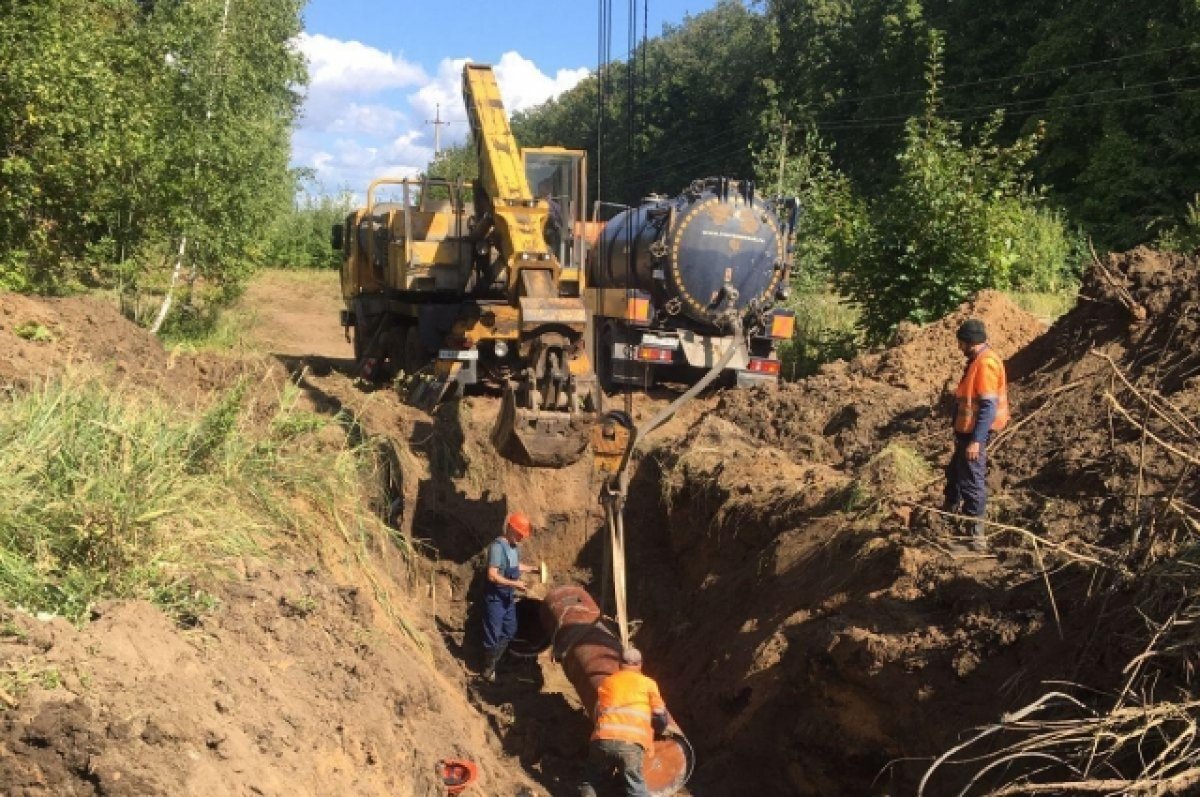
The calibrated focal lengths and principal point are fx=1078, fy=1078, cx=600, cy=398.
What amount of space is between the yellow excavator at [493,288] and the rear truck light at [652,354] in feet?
7.17

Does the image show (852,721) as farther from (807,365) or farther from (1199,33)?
(1199,33)

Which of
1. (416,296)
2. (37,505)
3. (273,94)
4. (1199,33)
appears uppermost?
(1199,33)

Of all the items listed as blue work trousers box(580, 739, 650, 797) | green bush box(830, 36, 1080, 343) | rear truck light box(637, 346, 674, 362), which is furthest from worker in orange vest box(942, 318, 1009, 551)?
green bush box(830, 36, 1080, 343)

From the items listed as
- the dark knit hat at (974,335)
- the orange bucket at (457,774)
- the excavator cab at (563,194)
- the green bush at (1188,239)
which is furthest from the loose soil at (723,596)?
the green bush at (1188,239)

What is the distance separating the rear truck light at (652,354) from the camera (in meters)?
13.9

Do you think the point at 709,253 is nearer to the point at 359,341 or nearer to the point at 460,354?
the point at 460,354

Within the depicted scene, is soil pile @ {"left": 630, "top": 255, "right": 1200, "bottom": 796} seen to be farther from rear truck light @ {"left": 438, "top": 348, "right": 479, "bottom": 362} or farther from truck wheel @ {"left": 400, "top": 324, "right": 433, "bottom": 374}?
truck wheel @ {"left": 400, "top": 324, "right": 433, "bottom": 374}

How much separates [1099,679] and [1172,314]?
493 centimetres

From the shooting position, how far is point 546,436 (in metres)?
8.30

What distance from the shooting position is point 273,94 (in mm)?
23000

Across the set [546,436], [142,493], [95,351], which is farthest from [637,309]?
[142,493]

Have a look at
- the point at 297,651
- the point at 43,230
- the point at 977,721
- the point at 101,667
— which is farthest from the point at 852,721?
the point at 43,230

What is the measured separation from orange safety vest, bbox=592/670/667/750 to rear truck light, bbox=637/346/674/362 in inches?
301

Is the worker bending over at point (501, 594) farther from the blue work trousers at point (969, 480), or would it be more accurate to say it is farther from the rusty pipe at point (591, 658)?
the blue work trousers at point (969, 480)
